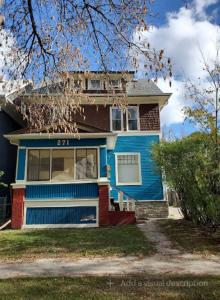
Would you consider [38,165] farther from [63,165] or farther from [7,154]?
[7,154]

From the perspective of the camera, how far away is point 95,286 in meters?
5.36

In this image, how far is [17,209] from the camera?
496 inches

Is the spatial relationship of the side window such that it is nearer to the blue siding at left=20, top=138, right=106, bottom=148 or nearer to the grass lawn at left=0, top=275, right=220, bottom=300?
the blue siding at left=20, top=138, right=106, bottom=148

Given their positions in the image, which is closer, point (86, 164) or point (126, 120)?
point (86, 164)

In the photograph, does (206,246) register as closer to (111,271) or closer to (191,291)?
(111,271)

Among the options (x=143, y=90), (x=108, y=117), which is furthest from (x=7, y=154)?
(x=143, y=90)

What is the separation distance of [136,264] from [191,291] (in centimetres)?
208

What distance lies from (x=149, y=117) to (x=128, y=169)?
3.14 meters

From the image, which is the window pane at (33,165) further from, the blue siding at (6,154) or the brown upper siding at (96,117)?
the brown upper siding at (96,117)

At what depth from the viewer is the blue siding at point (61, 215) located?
41.6 feet

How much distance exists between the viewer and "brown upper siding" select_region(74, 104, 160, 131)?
59.4 ft

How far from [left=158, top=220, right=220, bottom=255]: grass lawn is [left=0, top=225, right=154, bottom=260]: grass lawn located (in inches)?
37.4

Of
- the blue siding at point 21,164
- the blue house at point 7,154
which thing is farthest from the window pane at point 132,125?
the blue siding at point 21,164

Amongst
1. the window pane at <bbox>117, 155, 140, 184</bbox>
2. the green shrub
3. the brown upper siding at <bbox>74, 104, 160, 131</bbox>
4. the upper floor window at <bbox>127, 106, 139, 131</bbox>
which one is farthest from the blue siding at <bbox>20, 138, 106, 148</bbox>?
the upper floor window at <bbox>127, 106, 139, 131</bbox>
